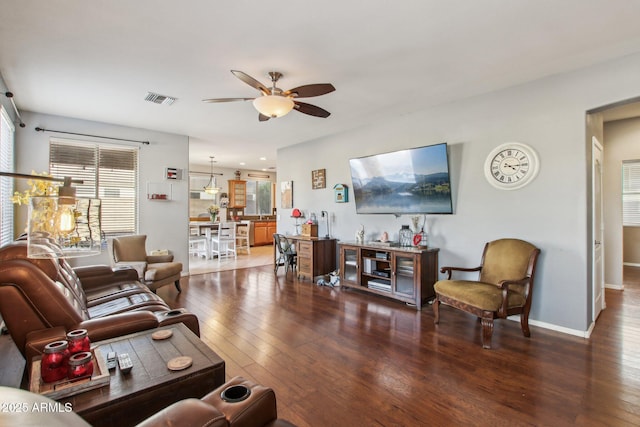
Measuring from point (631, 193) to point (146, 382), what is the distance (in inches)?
324

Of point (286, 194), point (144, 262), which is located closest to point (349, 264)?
point (286, 194)

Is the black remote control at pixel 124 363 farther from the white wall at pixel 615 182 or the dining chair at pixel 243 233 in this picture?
the dining chair at pixel 243 233

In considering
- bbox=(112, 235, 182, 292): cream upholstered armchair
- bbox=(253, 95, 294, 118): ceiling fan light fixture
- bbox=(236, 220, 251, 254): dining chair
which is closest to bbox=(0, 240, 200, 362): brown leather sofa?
bbox=(253, 95, 294, 118): ceiling fan light fixture

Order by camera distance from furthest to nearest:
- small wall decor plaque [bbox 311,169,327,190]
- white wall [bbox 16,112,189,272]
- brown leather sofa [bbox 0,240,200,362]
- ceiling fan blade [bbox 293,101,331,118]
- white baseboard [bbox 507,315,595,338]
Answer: small wall decor plaque [bbox 311,169,327,190]
white wall [bbox 16,112,189,272]
ceiling fan blade [bbox 293,101,331,118]
white baseboard [bbox 507,315,595,338]
brown leather sofa [bbox 0,240,200,362]

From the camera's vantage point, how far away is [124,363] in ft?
4.79

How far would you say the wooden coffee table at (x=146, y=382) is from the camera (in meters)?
1.21

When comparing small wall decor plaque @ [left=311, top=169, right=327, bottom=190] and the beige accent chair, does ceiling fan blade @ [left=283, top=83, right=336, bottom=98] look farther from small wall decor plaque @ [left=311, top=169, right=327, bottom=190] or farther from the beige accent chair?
small wall decor plaque @ [left=311, top=169, right=327, bottom=190]

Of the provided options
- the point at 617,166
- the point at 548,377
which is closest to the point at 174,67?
the point at 548,377

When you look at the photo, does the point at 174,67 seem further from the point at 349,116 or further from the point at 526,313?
the point at 526,313

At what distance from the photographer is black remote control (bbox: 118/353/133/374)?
1409 millimetres

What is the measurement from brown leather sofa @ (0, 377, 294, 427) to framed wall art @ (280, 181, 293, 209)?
18.4 feet

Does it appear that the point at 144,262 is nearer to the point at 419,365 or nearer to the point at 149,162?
the point at 149,162

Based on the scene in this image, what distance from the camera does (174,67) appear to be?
3.10 meters

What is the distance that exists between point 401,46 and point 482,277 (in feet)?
8.71
